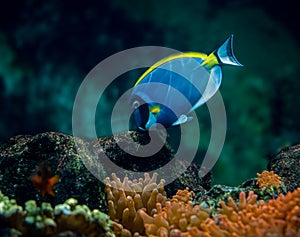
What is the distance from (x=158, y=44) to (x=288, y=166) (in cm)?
489

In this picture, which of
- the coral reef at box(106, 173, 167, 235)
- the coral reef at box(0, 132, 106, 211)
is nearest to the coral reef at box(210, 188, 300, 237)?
the coral reef at box(106, 173, 167, 235)

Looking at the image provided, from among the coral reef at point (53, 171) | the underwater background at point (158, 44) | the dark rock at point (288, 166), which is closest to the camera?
the coral reef at point (53, 171)

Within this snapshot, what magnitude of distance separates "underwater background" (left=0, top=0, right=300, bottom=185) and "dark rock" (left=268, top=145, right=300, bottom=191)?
399 centimetres

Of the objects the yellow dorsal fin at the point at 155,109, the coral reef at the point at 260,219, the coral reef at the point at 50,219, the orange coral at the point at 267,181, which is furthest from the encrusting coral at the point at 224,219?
the yellow dorsal fin at the point at 155,109

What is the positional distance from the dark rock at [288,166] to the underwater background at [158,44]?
3.99 m

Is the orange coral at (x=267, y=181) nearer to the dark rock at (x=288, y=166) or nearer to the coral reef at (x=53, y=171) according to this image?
the dark rock at (x=288, y=166)

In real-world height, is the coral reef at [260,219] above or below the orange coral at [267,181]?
below

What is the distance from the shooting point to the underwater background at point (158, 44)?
21.8 feet

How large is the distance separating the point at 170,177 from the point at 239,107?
5.43 meters

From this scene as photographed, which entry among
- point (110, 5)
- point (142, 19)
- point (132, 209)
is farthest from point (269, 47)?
point (132, 209)

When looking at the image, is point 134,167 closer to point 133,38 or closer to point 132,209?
point 132,209

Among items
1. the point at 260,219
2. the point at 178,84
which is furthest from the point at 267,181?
the point at 178,84

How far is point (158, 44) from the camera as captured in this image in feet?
23.6

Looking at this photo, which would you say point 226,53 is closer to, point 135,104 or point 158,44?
point 135,104
